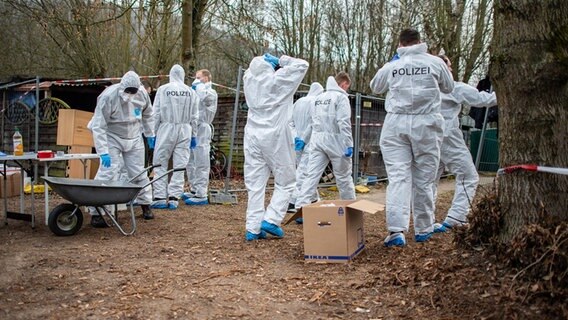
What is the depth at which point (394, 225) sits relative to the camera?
479 centimetres

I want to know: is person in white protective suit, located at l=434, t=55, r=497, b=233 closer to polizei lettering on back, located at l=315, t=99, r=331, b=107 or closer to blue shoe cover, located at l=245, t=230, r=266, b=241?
polizei lettering on back, located at l=315, t=99, r=331, b=107

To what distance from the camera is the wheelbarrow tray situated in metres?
4.99

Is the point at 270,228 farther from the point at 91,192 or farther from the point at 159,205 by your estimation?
the point at 159,205

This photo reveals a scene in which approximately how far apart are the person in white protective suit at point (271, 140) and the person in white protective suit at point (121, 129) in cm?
176

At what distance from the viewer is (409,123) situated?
4738 mm

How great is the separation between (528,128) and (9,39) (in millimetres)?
19748

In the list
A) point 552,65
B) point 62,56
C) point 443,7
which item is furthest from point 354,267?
point 62,56

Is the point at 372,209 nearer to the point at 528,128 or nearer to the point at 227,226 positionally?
the point at 528,128

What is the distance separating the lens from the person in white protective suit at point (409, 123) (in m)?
4.73

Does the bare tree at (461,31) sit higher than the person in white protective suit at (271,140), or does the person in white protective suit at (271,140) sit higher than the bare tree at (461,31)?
the bare tree at (461,31)

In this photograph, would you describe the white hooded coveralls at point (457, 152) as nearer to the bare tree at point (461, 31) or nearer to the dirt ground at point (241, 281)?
the dirt ground at point (241, 281)

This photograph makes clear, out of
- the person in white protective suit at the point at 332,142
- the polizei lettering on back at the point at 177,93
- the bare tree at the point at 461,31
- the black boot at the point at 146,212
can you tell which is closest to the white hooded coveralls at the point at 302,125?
the person in white protective suit at the point at 332,142

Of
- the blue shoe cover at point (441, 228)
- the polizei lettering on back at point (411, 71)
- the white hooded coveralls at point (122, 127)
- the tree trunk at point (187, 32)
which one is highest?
the tree trunk at point (187, 32)

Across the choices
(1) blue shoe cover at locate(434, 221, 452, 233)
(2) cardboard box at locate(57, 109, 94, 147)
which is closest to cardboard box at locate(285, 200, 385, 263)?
(1) blue shoe cover at locate(434, 221, 452, 233)
